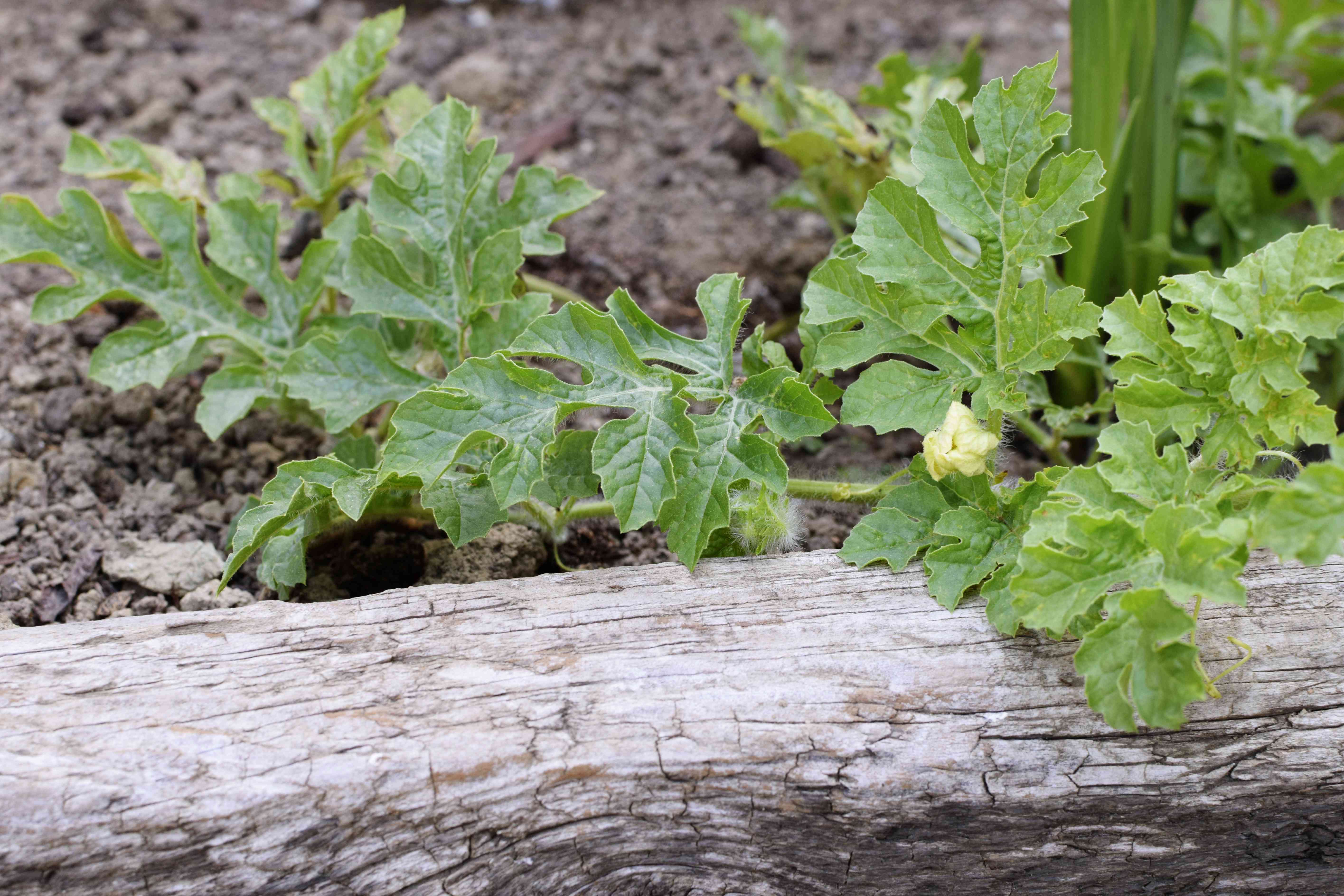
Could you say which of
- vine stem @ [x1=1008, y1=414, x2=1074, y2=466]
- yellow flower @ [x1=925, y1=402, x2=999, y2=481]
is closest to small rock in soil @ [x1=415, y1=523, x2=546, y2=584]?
yellow flower @ [x1=925, y1=402, x2=999, y2=481]

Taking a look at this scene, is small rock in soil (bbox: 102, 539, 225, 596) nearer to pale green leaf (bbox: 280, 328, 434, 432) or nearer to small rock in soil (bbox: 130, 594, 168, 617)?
small rock in soil (bbox: 130, 594, 168, 617)

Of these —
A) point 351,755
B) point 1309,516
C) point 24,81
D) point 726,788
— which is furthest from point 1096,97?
point 24,81

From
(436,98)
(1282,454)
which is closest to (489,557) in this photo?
(1282,454)

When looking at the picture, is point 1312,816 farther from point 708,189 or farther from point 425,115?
point 708,189

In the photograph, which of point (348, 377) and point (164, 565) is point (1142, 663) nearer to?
point (348, 377)

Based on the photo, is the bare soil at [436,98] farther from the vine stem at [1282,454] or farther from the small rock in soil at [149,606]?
the vine stem at [1282,454]

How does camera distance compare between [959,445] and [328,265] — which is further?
[328,265]

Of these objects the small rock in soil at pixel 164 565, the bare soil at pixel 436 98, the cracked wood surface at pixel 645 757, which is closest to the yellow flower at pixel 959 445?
the cracked wood surface at pixel 645 757

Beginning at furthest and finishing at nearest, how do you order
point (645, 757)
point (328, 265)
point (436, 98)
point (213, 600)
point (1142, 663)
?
point (436, 98)
point (328, 265)
point (213, 600)
point (645, 757)
point (1142, 663)
